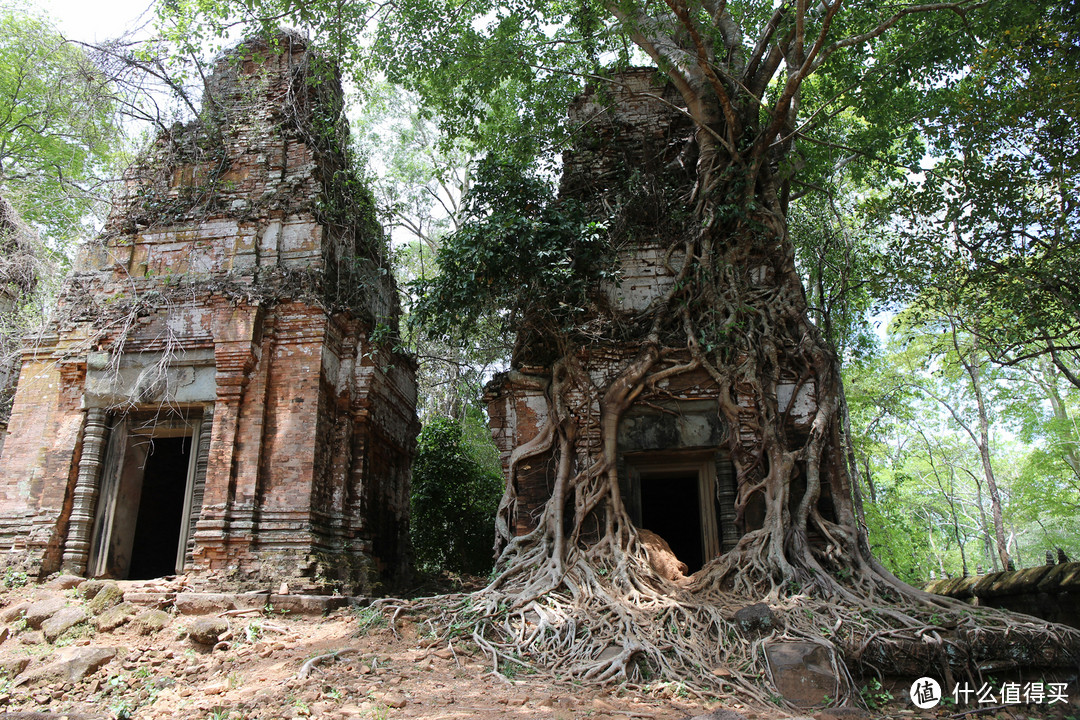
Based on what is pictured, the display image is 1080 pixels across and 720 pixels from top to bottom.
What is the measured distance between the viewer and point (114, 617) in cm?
640

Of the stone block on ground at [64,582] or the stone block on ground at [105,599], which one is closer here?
the stone block on ground at [105,599]

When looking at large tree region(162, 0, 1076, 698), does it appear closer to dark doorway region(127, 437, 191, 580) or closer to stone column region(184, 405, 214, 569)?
stone column region(184, 405, 214, 569)

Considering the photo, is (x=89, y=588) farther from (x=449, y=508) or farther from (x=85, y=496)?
(x=449, y=508)

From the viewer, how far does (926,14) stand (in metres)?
8.59

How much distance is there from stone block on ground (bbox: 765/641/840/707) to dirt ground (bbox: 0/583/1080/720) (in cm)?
17

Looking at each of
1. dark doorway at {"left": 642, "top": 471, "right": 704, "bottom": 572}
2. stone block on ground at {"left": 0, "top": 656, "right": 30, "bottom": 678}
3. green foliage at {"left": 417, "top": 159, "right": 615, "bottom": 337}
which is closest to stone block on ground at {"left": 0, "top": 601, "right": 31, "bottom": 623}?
stone block on ground at {"left": 0, "top": 656, "right": 30, "bottom": 678}

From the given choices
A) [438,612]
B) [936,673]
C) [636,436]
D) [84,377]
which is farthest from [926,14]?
[84,377]

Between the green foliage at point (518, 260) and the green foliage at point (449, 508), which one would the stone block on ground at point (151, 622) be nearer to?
the green foliage at point (518, 260)

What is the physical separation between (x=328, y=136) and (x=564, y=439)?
5914mm

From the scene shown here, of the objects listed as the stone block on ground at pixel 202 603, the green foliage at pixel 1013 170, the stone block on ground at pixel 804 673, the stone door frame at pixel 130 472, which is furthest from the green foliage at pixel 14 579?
the green foliage at pixel 1013 170

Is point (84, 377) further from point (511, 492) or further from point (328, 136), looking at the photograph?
point (511, 492)

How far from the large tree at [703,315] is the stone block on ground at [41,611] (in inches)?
145

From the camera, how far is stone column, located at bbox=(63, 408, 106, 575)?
799cm

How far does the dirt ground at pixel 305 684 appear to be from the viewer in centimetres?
455
